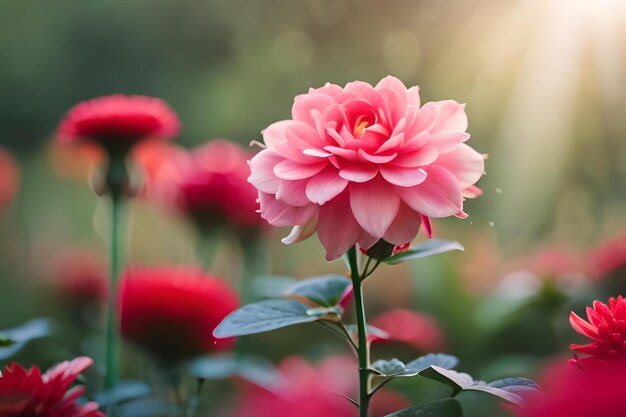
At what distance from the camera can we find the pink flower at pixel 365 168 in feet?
0.89

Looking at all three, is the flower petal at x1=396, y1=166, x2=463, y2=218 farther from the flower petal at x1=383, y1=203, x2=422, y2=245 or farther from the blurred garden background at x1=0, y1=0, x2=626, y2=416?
the blurred garden background at x1=0, y1=0, x2=626, y2=416

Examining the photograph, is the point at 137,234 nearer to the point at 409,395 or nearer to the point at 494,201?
the point at 494,201

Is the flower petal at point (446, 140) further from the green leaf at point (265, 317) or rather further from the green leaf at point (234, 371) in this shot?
the green leaf at point (234, 371)

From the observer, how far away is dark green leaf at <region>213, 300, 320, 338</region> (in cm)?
28

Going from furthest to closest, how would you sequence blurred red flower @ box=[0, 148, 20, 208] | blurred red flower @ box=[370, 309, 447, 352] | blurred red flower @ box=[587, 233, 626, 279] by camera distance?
blurred red flower @ box=[0, 148, 20, 208] < blurred red flower @ box=[587, 233, 626, 279] < blurred red flower @ box=[370, 309, 447, 352]

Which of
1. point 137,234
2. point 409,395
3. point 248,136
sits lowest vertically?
point 409,395

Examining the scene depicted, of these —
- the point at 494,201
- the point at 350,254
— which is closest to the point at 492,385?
the point at 350,254

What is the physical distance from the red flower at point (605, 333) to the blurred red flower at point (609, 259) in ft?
1.22

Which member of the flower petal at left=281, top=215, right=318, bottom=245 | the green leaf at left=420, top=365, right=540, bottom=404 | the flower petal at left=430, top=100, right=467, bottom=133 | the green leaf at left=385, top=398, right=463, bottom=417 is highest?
the flower petal at left=430, top=100, right=467, bottom=133

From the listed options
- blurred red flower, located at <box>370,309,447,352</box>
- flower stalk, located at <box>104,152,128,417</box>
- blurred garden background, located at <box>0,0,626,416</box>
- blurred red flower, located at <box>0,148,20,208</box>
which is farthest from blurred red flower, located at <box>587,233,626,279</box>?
blurred red flower, located at <box>0,148,20,208</box>

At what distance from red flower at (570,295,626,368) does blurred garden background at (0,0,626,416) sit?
0.22 meters

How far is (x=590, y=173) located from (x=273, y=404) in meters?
0.78

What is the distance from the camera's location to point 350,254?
0.96ft

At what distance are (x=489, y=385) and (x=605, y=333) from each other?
1.8 inches
